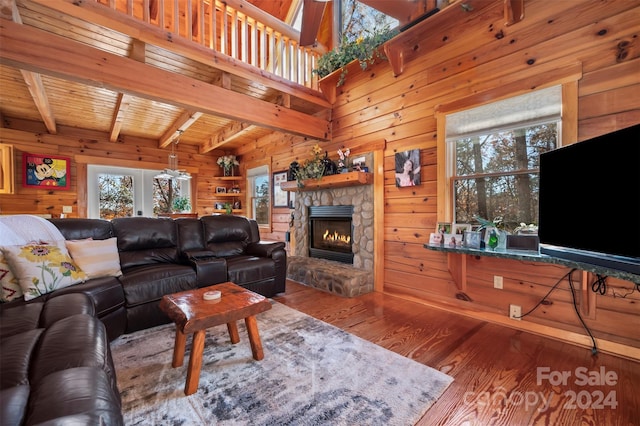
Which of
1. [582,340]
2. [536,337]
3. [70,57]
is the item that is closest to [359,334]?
[536,337]

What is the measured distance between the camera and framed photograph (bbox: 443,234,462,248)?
254 cm

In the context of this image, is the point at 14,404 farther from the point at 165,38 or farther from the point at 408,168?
the point at 408,168

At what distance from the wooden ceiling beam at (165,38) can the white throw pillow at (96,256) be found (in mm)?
1870

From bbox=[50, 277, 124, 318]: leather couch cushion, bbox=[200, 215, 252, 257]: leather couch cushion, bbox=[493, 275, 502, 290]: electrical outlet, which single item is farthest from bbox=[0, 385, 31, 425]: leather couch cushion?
bbox=[493, 275, 502, 290]: electrical outlet

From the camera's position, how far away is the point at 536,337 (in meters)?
2.19

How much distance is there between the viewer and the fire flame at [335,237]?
154 inches

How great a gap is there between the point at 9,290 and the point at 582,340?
407 cm

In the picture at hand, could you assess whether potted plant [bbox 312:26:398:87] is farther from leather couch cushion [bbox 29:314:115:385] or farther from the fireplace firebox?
leather couch cushion [bbox 29:314:115:385]

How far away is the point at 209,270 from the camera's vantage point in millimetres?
2707

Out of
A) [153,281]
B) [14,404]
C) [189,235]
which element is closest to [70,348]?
[14,404]

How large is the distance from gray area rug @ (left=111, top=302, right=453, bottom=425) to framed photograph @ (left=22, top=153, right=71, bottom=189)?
13.6ft

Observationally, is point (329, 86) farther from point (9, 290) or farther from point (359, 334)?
point (9, 290)

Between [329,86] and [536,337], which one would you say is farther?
[329,86]

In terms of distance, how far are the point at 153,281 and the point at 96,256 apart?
521 millimetres
